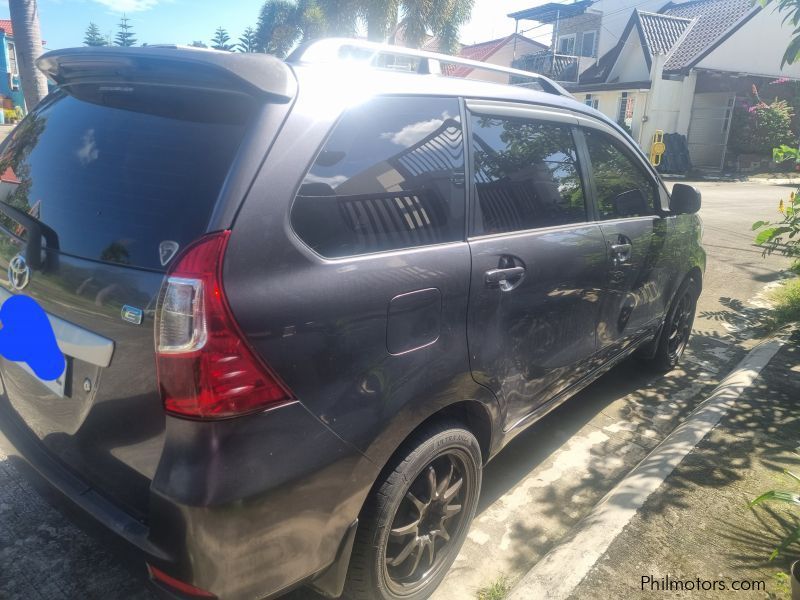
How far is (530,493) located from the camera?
3109 mm

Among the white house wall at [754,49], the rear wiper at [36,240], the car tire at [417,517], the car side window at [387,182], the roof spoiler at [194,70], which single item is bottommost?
the car tire at [417,517]

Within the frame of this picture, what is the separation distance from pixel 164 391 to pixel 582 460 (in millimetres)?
2571

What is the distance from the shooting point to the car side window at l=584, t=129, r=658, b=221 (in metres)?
3.20

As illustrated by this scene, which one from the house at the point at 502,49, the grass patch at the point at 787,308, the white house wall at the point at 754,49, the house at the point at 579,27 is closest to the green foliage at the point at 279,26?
the house at the point at 502,49

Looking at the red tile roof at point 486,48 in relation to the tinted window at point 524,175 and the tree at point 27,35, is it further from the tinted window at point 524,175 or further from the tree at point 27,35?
the tinted window at point 524,175

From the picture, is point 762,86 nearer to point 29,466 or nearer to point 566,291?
point 566,291

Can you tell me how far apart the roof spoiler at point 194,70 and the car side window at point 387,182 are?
0.22 m

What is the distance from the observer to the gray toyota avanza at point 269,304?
1.55m

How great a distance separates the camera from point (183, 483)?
1521 mm

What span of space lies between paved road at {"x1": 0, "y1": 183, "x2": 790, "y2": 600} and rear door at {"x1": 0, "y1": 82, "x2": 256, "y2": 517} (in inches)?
12.9

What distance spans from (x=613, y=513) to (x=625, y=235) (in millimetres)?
1459

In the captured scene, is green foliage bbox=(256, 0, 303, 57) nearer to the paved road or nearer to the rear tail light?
the paved road

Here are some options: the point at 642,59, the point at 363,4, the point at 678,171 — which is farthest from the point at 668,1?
the point at 363,4

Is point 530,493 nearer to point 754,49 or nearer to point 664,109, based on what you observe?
point 664,109
